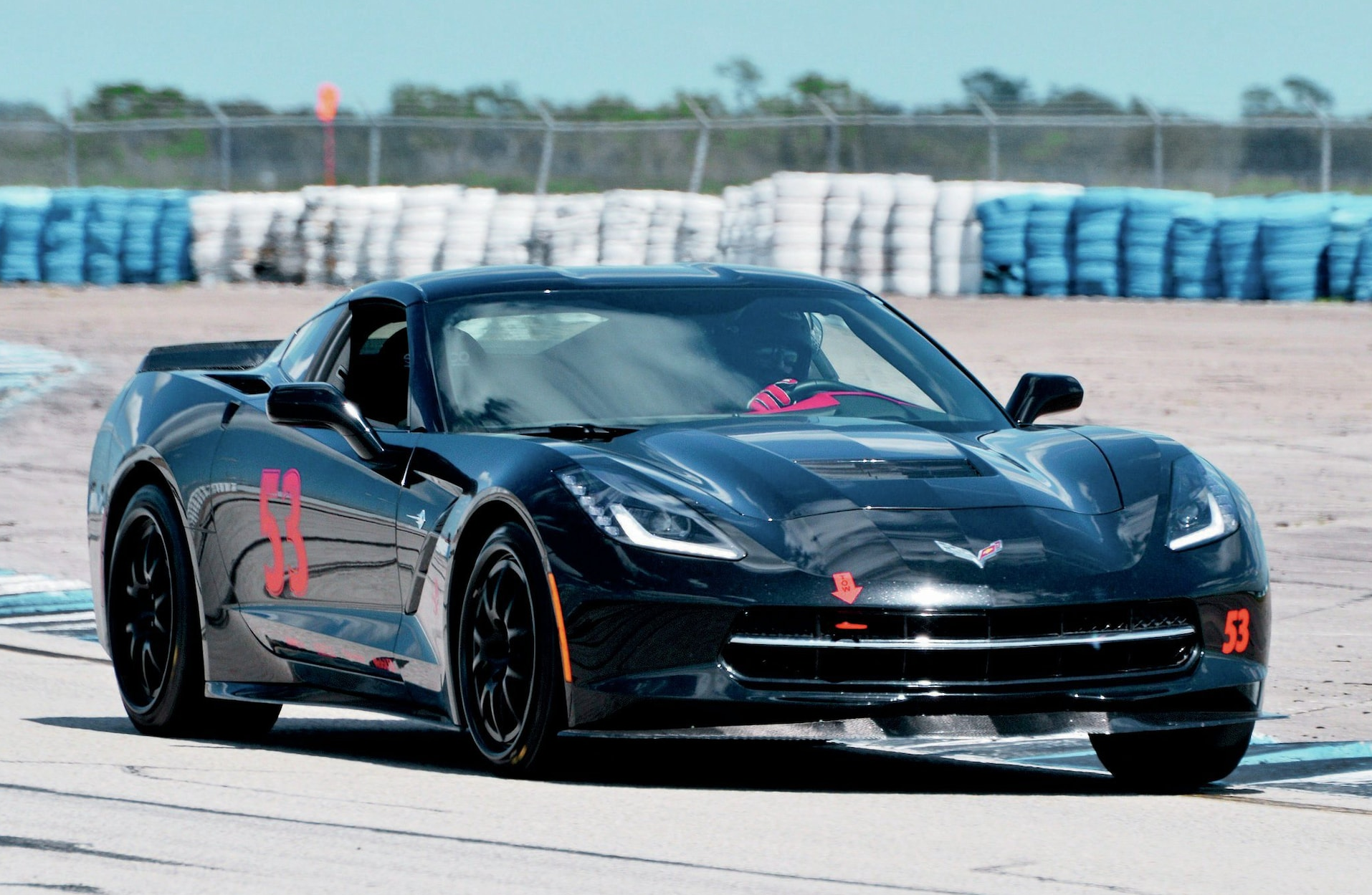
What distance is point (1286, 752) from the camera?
690cm

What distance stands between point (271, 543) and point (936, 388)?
1953 millimetres

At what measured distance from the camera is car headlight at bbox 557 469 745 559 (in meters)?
5.61

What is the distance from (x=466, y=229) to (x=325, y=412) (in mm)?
24506

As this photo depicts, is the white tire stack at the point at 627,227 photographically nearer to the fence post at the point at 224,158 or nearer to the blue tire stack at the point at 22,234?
the blue tire stack at the point at 22,234

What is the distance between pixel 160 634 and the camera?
25.1ft

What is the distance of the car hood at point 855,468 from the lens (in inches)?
227

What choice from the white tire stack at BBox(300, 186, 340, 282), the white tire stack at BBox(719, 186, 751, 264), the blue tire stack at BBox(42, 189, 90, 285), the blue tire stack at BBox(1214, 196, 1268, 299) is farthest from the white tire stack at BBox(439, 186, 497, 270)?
the blue tire stack at BBox(1214, 196, 1268, 299)

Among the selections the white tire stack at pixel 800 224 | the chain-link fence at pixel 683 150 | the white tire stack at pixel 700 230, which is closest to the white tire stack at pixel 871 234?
the white tire stack at pixel 800 224

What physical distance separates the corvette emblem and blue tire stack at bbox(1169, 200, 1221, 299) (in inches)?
849

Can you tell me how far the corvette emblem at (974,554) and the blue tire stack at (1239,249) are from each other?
21.3m

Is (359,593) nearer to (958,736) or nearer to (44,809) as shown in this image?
(44,809)

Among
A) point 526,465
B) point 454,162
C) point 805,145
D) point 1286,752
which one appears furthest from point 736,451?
point 454,162

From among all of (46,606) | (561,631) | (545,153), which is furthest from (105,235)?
(561,631)

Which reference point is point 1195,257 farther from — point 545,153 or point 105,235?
point 545,153
